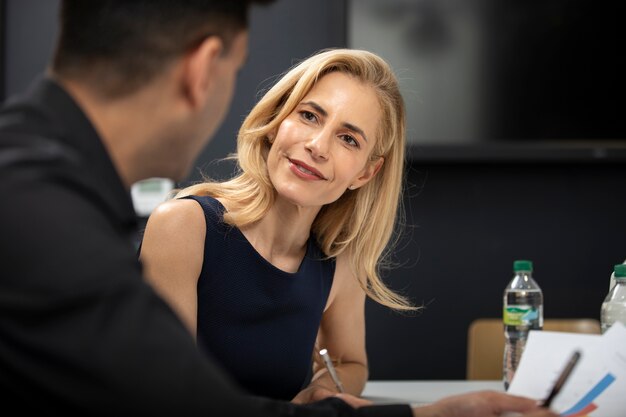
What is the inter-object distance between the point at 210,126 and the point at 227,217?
0.94 meters

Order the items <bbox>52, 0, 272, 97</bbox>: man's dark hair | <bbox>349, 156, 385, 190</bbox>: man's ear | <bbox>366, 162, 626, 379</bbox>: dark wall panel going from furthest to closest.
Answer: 1. <bbox>366, 162, 626, 379</bbox>: dark wall panel
2. <bbox>349, 156, 385, 190</bbox>: man's ear
3. <bbox>52, 0, 272, 97</bbox>: man's dark hair

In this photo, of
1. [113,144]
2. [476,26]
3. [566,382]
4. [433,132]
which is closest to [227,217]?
[566,382]

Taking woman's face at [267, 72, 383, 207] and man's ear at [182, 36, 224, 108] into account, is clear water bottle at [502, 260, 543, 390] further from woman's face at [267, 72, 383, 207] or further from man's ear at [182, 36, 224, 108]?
man's ear at [182, 36, 224, 108]

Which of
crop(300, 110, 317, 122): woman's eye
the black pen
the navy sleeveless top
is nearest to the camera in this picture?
the black pen

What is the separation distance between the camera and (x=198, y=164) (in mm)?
3512

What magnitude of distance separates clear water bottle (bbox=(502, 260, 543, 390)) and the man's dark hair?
1.45 metres

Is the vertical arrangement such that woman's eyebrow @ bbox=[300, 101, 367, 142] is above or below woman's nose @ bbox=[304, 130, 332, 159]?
above

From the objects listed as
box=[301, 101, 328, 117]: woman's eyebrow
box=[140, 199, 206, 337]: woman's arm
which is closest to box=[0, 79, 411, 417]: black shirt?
box=[140, 199, 206, 337]: woman's arm

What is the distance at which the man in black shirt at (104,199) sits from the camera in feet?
2.19

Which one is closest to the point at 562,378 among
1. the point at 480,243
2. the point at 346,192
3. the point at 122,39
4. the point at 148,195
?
the point at 122,39

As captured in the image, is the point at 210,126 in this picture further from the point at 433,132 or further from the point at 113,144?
the point at 433,132

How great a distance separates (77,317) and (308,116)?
1.33 m

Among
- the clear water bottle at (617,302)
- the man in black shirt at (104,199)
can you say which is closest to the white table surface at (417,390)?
the clear water bottle at (617,302)

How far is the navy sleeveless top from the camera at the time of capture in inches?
72.3
